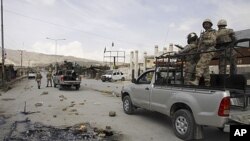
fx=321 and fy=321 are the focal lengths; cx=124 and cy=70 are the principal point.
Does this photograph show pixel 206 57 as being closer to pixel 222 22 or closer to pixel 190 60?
pixel 190 60

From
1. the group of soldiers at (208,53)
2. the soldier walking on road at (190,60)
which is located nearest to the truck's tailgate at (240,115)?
the group of soldiers at (208,53)

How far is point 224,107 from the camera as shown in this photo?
Answer: 703 cm

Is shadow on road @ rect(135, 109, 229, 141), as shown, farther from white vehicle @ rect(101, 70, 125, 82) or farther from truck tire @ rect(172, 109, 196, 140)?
white vehicle @ rect(101, 70, 125, 82)

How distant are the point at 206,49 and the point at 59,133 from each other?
4630 mm

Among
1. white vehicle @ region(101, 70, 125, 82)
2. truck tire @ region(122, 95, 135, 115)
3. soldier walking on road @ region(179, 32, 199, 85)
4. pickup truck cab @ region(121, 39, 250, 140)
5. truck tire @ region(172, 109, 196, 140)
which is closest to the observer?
pickup truck cab @ region(121, 39, 250, 140)

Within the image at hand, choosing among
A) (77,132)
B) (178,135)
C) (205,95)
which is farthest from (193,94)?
(77,132)

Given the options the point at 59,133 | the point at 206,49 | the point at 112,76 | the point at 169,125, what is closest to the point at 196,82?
the point at 206,49

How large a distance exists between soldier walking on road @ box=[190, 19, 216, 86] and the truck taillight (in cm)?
133

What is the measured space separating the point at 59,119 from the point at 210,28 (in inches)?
236

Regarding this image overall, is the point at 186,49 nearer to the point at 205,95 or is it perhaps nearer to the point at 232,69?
the point at 232,69

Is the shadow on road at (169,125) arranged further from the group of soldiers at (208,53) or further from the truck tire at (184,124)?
the group of soldiers at (208,53)

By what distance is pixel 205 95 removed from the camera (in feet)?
24.4

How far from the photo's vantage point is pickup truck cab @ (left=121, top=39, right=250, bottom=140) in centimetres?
713

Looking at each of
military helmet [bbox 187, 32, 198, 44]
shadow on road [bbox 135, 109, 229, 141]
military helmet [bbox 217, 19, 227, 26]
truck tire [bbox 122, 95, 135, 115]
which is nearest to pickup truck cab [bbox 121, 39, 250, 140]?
shadow on road [bbox 135, 109, 229, 141]
